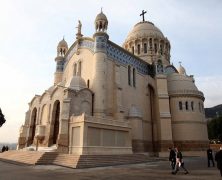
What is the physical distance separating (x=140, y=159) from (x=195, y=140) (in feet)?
44.0

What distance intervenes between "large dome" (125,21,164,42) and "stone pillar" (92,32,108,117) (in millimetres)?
15333

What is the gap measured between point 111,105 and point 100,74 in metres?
3.94

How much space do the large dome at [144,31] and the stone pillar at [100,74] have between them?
15333 mm

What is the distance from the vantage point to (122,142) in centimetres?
2239

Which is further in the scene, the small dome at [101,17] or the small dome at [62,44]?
the small dome at [62,44]

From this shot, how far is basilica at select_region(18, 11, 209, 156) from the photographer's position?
819 inches

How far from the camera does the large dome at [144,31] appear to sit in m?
40.2

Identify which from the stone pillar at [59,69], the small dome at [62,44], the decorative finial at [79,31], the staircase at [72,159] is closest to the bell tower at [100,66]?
the decorative finial at [79,31]

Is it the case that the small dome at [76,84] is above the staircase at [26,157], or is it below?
above

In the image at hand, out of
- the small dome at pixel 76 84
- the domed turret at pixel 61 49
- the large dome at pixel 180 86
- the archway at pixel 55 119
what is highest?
the domed turret at pixel 61 49

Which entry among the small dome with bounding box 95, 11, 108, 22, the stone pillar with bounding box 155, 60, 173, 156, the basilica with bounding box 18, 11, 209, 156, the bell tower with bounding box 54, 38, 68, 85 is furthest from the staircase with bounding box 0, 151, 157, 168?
the small dome with bounding box 95, 11, 108, 22

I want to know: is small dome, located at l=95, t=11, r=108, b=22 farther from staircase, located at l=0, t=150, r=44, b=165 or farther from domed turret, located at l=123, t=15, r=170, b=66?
staircase, located at l=0, t=150, r=44, b=165

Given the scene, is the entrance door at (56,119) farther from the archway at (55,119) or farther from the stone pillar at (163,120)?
the stone pillar at (163,120)

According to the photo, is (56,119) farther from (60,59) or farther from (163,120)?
(163,120)
